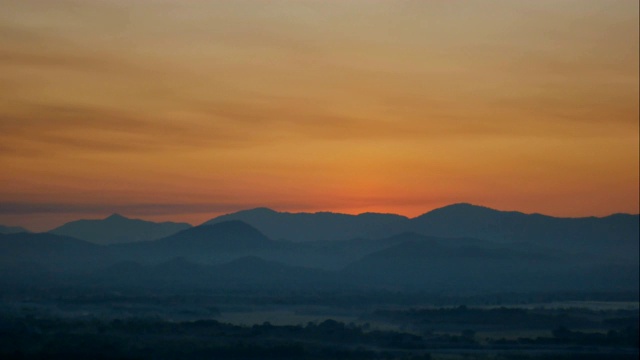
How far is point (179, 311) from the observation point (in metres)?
102

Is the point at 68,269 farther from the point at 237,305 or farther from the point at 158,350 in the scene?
the point at 158,350

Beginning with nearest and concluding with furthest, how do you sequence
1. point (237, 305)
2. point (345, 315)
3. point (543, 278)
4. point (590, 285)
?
point (345, 315) < point (237, 305) < point (590, 285) < point (543, 278)

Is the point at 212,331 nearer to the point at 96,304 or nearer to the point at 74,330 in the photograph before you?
the point at 74,330

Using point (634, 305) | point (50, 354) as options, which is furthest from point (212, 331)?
point (634, 305)

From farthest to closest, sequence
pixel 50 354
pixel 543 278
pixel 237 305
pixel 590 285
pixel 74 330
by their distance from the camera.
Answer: pixel 543 278 < pixel 590 285 < pixel 237 305 < pixel 74 330 < pixel 50 354

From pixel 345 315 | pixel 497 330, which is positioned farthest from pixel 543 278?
pixel 497 330

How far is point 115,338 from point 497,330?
3224 centimetres

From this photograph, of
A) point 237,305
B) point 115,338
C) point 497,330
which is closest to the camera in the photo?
point 115,338

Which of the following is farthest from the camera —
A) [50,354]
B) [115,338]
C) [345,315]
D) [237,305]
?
[237,305]

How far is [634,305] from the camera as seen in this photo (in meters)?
108

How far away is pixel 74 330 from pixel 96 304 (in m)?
38.0

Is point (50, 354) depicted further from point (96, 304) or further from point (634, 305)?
point (634, 305)

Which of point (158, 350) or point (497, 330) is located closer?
point (158, 350)

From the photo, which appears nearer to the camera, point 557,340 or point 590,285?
point 557,340
